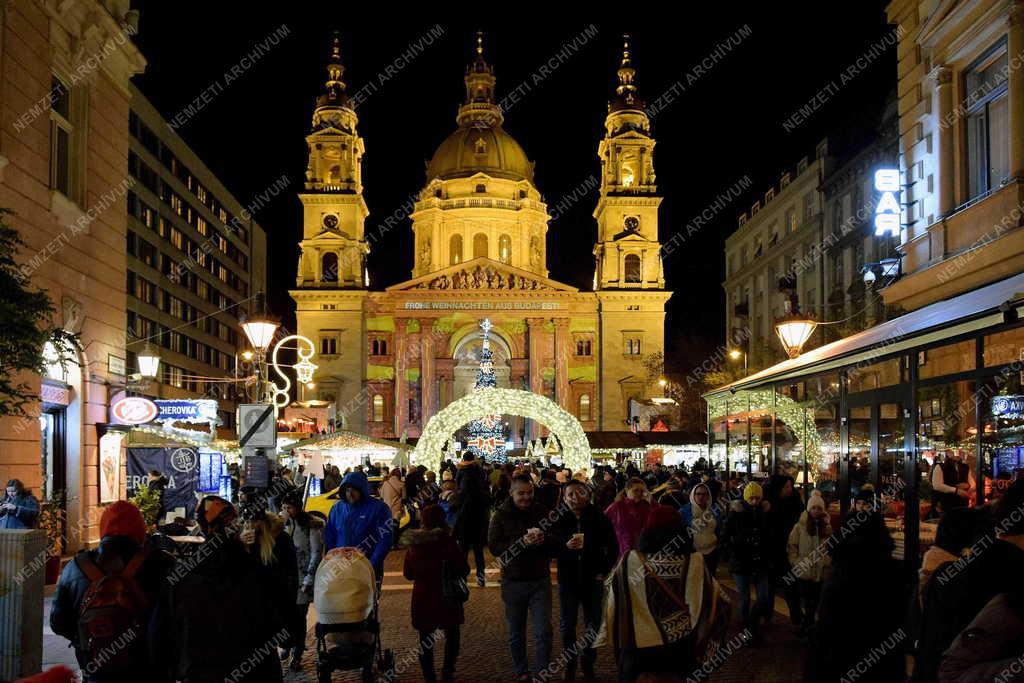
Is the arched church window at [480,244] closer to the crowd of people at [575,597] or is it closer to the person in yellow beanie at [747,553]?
the person in yellow beanie at [747,553]

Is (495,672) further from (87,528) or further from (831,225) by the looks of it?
(831,225)

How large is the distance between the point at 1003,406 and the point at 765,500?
9.86 feet

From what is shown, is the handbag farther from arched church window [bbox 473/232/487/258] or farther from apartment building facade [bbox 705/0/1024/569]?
arched church window [bbox 473/232/487/258]

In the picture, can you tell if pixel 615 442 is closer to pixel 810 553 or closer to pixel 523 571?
pixel 810 553

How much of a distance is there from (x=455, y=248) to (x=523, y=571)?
72852mm

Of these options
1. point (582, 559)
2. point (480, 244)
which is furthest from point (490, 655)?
point (480, 244)

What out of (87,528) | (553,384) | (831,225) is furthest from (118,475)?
(553,384)

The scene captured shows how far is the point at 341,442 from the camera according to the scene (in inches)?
1208

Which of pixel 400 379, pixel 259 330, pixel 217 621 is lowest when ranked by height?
pixel 217 621

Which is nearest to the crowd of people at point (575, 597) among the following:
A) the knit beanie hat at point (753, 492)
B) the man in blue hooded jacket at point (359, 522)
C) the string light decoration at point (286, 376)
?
the man in blue hooded jacket at point (359, 522)

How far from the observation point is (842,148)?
1882 inches

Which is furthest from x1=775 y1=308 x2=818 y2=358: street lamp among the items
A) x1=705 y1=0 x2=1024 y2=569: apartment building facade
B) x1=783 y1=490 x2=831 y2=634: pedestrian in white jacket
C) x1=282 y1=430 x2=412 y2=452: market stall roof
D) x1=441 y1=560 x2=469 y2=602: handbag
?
x1=282 y1=430 x2=412 y2=452: market stall roof

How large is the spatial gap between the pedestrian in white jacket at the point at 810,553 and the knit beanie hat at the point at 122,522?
647 centimetres

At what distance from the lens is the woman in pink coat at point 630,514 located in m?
10.2
